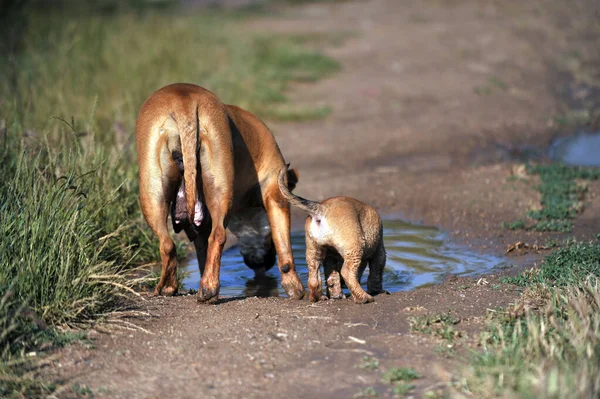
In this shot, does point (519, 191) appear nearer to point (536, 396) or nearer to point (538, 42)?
point (536, 396)

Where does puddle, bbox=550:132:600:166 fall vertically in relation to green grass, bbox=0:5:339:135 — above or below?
below

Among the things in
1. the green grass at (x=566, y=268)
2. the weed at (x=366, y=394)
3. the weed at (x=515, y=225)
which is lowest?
the weed at (x=515, y=225)

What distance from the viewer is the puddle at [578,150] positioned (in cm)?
1081

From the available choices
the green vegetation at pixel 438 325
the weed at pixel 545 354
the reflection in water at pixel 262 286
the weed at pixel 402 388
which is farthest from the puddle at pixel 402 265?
the weed at pixel 402 388

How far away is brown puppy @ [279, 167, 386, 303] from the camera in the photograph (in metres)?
6.05

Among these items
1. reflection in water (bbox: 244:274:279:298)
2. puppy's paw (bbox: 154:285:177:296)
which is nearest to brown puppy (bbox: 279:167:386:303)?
reflection in water (bbox: 244:274:279:298)

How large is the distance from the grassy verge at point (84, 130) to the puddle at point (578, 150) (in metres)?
3.71

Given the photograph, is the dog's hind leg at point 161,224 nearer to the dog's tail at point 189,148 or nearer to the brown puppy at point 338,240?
the dog's tail at point 189,148

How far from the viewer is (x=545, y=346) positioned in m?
4.51

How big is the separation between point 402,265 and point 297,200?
1.78 metres

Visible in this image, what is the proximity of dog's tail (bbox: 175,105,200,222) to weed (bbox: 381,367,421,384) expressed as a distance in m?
1.91

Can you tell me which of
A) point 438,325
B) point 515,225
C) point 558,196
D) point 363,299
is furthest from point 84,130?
point 438,325

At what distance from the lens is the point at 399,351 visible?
4984 millimetres

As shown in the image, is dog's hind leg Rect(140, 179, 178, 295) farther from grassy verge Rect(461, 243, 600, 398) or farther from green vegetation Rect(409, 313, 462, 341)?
grassy verge Rect(461, 243, 600, 398)
